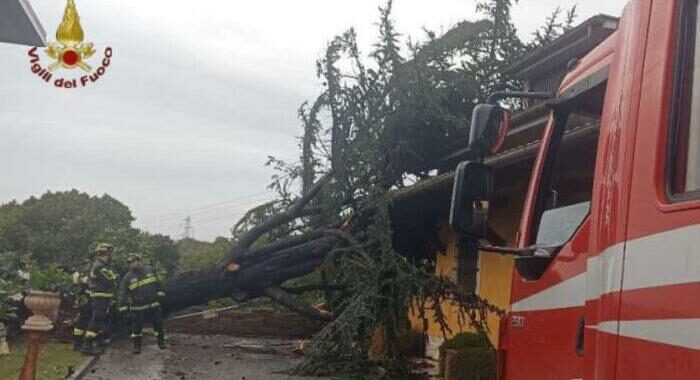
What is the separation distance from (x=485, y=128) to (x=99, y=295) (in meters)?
9.79

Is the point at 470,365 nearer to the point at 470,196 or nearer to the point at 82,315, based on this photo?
the point at 470,196

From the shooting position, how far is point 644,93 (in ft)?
6.79

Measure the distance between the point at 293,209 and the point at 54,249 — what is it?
9807mm

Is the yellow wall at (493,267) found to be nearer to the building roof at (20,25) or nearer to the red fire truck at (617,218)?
the red fire truck at (617,218)

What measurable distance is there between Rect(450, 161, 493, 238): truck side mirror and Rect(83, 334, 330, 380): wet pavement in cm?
693

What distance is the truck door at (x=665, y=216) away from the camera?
1687mm

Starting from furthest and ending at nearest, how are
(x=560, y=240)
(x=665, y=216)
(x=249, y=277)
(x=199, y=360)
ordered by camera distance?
(x=249, y=277)
(x=199, y=360)
(x=560, y=240)
(x=665, y=216)

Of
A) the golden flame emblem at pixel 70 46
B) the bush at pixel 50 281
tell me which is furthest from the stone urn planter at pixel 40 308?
the bush at pixel 50 281

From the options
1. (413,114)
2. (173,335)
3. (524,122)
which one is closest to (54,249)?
(173,335)

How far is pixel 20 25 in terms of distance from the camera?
628cm

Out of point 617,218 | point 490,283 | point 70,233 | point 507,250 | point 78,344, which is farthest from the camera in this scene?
point 70,233

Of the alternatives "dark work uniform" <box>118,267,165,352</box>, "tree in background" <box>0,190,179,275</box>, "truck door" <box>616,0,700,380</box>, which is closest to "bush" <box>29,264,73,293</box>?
"tree in background" <box>0,190,179,275</box>

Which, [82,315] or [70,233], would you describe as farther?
[70,233]

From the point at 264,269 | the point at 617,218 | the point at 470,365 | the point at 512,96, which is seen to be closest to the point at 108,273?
the point at 264,269
